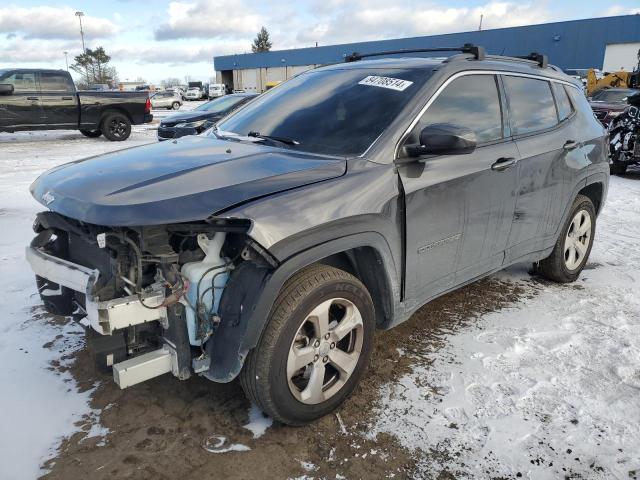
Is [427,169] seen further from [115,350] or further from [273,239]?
[115,350]

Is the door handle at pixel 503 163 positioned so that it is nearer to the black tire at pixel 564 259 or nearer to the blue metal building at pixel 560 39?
the black tire at pixel 564 259

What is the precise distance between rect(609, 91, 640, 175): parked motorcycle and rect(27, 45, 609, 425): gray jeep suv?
7.61m

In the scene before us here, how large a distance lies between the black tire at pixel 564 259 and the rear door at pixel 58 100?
43.2ft

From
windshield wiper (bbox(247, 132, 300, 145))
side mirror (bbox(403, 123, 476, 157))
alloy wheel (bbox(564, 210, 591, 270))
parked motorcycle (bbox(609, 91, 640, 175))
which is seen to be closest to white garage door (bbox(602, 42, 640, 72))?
parked motorcycle (bbox(609, 91, 640, 175))

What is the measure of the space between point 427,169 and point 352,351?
1.11 meters

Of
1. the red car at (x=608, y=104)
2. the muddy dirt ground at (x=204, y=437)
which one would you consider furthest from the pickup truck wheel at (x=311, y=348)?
the red car at (x=608, y=104)

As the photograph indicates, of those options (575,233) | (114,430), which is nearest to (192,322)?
(114,430)

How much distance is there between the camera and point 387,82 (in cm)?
321

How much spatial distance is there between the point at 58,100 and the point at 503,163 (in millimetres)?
13420

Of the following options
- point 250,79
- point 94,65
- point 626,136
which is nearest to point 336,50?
point 250,79

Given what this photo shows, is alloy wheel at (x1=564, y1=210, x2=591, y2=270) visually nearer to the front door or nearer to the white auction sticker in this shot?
the front door

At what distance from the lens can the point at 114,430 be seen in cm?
263

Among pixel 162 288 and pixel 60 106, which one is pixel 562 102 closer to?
pixel 162 288

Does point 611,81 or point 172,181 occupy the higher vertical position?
point 611,81
